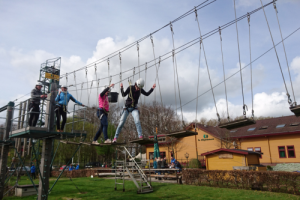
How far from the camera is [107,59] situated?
13.3 meters

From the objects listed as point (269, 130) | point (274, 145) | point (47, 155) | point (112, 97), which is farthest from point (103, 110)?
point (269, 130)

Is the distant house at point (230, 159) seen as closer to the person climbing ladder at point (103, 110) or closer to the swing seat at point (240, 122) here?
the swing seat at point (240, 122)

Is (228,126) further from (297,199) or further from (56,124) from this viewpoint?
(56,124)

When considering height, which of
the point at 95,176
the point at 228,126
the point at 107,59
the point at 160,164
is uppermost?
the point at 107,59

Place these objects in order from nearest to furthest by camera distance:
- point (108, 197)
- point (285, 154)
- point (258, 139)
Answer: point (108, 197) → point (285, 154) → point (258, 139)

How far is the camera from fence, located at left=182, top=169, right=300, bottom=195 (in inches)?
429

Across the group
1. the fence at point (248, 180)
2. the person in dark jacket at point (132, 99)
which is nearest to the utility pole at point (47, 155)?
the person in dark jacket at point (132, 99)

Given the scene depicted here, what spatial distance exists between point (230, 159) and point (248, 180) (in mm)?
6004

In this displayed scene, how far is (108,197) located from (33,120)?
17.9ft

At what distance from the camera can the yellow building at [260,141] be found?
25.4 m

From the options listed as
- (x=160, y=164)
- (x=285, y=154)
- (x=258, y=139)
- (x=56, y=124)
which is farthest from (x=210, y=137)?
(x=56, y=124)

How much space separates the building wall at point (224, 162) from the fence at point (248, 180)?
449cm

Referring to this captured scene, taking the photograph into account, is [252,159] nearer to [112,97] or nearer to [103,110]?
[112,97]

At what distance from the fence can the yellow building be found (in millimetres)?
7940
